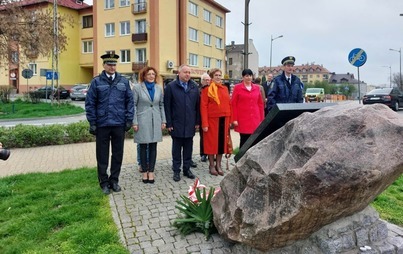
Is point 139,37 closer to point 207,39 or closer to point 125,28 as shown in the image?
point 125,28

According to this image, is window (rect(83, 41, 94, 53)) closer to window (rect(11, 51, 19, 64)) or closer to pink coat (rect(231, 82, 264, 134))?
window (rect(11, 51, 19, 64))

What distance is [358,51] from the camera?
35.1ft

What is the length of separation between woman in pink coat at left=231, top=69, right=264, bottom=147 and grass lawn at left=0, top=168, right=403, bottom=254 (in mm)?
2234

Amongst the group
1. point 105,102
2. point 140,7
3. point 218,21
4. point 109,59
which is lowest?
point 105,102

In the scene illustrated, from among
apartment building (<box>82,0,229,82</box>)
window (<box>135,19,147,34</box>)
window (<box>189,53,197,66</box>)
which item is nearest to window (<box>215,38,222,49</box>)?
apartment building (<box>82,0,229,82</box>)

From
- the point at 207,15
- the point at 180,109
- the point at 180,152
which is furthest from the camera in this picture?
the point at 207,15

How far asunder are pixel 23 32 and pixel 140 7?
721 inches

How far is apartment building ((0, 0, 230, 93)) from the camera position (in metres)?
36.7

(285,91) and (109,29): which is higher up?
(109,29)

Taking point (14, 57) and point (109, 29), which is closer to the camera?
point (14, 57)

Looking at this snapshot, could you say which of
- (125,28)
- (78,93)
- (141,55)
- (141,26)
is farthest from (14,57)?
(125,28)

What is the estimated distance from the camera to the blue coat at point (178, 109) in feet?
19.3

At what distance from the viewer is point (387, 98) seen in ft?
72.5

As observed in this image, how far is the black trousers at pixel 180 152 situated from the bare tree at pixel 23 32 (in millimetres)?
17811
